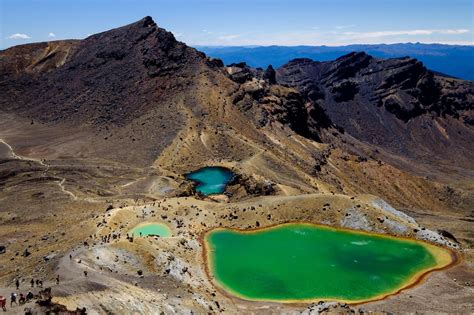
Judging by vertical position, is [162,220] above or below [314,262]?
above

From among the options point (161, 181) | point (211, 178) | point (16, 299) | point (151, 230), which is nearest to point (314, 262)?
point (151, 230)

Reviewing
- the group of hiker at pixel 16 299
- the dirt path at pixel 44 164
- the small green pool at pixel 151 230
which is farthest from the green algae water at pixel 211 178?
the group of hiker at pixel 16 299

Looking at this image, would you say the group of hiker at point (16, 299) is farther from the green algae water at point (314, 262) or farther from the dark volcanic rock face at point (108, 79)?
the dark volcanic rock face at point (108, 79)

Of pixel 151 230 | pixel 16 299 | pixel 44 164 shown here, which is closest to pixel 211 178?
pixel 44 164

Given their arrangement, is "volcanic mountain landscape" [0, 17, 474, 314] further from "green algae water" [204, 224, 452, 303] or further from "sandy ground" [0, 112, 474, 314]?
"green algae water" [204, 224, 452, 303]

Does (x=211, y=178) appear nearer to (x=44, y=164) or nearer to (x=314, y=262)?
(x=44, y=164)

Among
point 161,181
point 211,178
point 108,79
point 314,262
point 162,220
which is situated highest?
point 108,79

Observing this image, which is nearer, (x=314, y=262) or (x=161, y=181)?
(x=314, y=262)

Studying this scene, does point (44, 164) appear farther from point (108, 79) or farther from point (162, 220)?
point (162, 220)

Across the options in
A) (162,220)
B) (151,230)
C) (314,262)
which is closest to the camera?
A: (314,262)

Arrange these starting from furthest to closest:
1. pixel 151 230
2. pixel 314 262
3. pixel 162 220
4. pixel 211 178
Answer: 1. pixel 211 178
2. pixel 162 220
3. pixel 151 230
4. pixel 314 262
